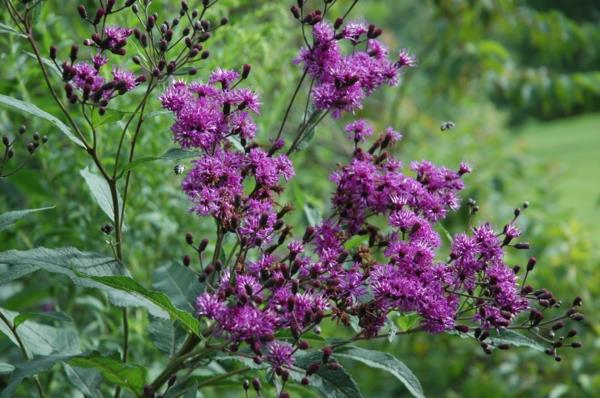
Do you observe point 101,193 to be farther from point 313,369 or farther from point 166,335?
point 313,369

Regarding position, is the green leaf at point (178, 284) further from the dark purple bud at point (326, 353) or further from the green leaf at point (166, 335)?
the dark purple bud at point (326, 353)

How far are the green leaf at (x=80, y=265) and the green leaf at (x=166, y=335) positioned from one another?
0.26m

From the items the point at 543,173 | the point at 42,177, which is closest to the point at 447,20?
the point at 543,173

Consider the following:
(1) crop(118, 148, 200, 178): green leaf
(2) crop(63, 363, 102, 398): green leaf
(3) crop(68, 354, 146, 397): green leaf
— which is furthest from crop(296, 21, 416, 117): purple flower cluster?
(2) crop(63, 363, 102, 398): green leaf

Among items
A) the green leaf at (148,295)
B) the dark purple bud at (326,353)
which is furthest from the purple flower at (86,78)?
the dark purple bud at (326,353)

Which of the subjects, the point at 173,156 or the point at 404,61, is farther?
the point at 404,61

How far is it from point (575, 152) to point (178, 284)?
66.3 feet

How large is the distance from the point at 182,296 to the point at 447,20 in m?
3.17

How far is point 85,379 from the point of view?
4.91 feet

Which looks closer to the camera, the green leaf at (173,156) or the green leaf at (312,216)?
the green leaf at (173,156)

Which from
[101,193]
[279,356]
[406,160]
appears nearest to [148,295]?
[279,356]

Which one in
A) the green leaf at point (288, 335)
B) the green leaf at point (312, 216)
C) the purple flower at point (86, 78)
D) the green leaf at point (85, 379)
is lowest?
the green leaf at point (85, 379)

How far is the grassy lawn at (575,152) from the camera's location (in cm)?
1306

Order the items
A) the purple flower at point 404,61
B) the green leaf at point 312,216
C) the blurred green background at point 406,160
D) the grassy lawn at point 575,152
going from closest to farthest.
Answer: the purple flower at point 404,61 < the green leaf at point 312,216 < the blurred green background at point 406,160 < the grassy lawn at point 575,152
